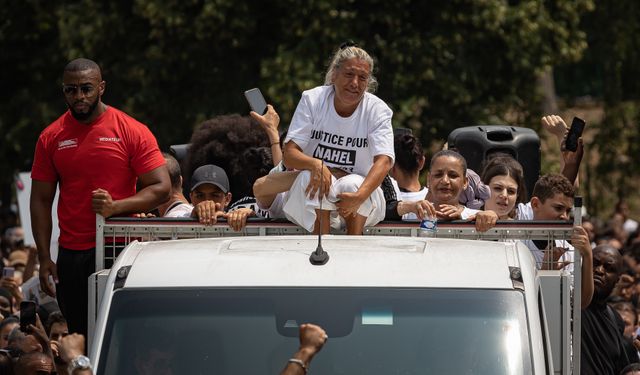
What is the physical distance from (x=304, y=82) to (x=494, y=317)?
14.0 meters

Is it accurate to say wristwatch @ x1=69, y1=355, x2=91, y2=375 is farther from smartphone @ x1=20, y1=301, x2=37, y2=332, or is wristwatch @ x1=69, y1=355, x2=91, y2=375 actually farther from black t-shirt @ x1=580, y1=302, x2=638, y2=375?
black t-shirt @ x1=580, y1=302, x2=638, y2=375

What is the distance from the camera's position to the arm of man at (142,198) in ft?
23.2

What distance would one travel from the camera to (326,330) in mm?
5613

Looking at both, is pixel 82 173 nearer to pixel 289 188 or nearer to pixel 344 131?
pixel 289 188

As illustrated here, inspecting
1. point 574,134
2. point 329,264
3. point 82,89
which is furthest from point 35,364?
point 574,134

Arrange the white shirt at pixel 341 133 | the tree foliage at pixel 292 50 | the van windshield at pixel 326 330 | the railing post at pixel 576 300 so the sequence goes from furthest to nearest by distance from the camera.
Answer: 1. the tree foliage at pixel 292 50
2. the white shirt at pixel 341 133
3. the railing post at pixel 576 300
4. the van windshield at pixel 326 330

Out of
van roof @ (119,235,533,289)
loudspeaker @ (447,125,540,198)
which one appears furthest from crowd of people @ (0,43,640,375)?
loudspeaker @ (447,125,540,198)

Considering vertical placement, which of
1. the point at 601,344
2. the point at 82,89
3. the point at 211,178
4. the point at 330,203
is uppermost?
the point at 82,89

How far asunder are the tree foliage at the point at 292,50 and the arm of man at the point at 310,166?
40.1 feet

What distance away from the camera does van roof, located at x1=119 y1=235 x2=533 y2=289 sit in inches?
227

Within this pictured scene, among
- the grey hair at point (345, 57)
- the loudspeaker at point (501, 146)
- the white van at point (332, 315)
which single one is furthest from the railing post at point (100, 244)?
the loudspeaker at point (501, 146)

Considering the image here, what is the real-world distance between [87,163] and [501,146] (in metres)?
4.30

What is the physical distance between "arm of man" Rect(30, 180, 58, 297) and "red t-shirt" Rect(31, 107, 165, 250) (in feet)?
0.17

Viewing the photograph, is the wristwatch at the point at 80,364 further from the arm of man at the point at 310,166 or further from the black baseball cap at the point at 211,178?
the black baseball cap at the point at 211,178
